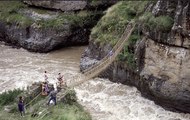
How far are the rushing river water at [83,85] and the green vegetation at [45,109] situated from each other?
8.38ft

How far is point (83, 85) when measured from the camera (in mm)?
27188

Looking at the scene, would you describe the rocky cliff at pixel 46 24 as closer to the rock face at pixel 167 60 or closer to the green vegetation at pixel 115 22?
the green vegetation at pixel 115 22

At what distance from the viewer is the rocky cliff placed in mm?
33688

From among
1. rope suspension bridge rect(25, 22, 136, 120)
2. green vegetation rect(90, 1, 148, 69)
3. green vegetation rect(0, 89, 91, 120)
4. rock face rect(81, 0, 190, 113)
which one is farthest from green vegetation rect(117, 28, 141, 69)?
green vegetation rect(0, 89, 91, 120)

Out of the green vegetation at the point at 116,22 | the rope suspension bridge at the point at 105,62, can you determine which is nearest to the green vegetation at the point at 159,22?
the green vegetation at the point at 116,22

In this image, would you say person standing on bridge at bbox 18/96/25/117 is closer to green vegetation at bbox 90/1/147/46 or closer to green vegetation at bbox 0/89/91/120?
green vegetation at bbox 0/89/91/120

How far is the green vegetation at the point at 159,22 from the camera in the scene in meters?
23.7

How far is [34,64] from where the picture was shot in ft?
101

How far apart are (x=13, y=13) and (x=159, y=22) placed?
15.7m

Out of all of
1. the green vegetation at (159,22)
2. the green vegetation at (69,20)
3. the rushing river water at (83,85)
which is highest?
the green vegetation at (159,22)

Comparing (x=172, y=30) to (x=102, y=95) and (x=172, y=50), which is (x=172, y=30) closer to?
(x=172, y=50)

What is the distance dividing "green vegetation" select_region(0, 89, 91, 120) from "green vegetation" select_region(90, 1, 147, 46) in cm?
807

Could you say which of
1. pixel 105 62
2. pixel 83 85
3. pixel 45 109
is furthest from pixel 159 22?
pixel 45 109

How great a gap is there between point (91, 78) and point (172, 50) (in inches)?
242
